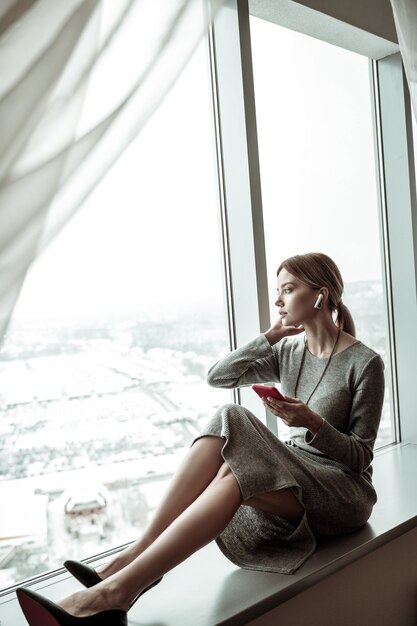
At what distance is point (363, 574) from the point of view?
198 cm

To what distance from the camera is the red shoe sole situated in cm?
139

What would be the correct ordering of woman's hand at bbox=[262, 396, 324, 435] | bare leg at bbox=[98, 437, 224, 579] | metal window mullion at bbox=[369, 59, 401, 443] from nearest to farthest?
bare leg at bbox=[98, 437, 224, 579] → woman's hand at bbox=[262, 396, 324, 435] → metal window mullion at bbox=[369, 59, 401, 443]

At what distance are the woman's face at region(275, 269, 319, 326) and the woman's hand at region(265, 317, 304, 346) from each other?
0.05 metres

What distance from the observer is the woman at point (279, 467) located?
1519 mm

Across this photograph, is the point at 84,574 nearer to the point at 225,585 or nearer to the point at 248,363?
the point at 225,585

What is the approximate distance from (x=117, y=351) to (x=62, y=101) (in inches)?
32.9

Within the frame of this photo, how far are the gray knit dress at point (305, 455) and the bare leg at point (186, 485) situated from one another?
4cm

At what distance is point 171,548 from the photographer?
5.00 ft

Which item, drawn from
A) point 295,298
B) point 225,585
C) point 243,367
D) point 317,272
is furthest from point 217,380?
point 225,585

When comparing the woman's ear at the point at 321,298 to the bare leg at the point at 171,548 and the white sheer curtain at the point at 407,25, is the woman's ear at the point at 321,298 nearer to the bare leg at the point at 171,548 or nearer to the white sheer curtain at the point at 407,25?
the bare leg at the point at 171,548

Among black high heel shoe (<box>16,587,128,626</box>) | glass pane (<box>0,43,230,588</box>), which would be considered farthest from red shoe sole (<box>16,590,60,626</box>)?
glass pane (<box>0,43,230,588</box>)

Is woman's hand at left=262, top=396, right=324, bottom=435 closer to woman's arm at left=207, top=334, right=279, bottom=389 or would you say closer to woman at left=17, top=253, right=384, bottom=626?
woman at left=17, top=253, right=384, bottom=626

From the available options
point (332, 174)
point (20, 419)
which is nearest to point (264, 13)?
point (332, 174)

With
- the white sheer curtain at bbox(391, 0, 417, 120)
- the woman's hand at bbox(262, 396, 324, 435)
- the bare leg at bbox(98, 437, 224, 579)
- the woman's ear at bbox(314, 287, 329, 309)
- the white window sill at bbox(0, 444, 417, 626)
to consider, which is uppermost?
the white sheer curtain at bbox(391, 0, 417, 120)
